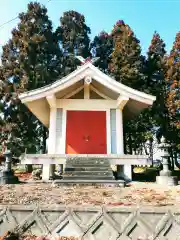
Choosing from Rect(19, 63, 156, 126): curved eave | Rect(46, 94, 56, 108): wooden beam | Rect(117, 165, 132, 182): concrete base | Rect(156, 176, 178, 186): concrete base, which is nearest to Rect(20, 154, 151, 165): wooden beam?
Rect(117, 165, 132, 182): concrete base

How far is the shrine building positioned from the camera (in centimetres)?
1134

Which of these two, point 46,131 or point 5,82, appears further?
point 46,131

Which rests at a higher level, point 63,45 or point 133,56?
point 63,45

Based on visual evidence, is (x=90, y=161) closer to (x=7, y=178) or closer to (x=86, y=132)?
(x=86, y=132)

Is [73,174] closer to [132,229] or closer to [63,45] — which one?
[132,229]

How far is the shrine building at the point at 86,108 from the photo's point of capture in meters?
11.3

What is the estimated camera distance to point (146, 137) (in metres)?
28.0

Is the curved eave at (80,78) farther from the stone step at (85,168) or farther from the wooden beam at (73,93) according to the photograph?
the stone step at (85,168)

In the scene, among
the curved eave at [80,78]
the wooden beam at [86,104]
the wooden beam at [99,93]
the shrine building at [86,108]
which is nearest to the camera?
the curved eave at [80,78]

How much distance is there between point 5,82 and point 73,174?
754 inches

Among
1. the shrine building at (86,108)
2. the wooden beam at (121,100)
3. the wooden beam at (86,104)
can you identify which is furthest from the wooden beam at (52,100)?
the wooden beam at (121,100)

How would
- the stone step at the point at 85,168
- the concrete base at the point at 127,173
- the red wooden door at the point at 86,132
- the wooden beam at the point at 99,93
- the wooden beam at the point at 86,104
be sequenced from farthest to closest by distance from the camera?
the wooden beam at the point at 99,93
the wooden beam at the point at 86,104
the red wooden door at the point at 86,132
the concrete base at the point at 127,173
the stone step at the point at 85,168

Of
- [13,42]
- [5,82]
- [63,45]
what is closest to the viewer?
[5,82]

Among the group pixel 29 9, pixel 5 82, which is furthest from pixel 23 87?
pixel 29 9
